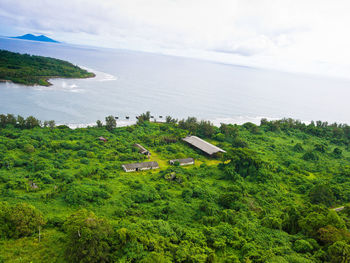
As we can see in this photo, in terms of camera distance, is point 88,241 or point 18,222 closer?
point 88,241

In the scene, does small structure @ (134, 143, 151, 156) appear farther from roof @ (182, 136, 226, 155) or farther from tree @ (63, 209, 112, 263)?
tree @ (63, 209, 112, 263)

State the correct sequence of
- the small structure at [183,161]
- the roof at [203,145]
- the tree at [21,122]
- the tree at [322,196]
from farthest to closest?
the tree at [21,122], the roof at [203,145], the small structure at [183,161], the tree at [322,196]

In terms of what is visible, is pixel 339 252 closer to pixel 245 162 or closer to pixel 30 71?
pixel 245 162

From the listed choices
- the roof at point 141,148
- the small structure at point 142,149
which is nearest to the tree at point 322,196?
the small structure at point 142,149

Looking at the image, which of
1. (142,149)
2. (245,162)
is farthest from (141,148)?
(245,162)

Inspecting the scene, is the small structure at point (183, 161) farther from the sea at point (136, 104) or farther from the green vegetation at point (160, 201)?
the sea at point (136, 104)

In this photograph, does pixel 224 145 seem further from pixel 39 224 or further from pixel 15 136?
pixel 15 136

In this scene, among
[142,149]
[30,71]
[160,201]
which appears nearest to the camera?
[160,201]
